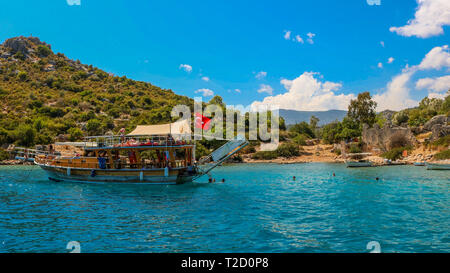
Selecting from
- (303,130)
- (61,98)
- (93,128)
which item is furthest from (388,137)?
(61,98)

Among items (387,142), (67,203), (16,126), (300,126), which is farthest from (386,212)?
(300,126)

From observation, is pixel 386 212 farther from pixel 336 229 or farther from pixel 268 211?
pixel 268 211

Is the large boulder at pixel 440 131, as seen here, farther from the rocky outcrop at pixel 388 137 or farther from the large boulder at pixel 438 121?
the large boulder at pixel 438 121

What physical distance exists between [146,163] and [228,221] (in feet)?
56.8

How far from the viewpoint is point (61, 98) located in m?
90.1

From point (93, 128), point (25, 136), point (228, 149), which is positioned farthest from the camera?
point (93, 128)

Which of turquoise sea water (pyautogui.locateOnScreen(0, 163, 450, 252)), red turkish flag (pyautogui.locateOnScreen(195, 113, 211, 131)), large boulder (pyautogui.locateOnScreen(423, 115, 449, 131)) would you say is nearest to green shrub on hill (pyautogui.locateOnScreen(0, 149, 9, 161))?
turquoise sea water (pyautogui.locateOnScreen(0, 163, 450, 252))

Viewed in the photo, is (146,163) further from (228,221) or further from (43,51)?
(43,51)

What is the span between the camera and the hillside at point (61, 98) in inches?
2699

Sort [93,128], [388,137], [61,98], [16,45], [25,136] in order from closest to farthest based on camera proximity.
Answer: [388,137] → [25,136] → [93,128] → [61,98] → [16,45]

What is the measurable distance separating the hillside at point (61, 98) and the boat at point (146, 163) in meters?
39.2

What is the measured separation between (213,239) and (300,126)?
3480 inches

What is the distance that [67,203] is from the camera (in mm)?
18938
